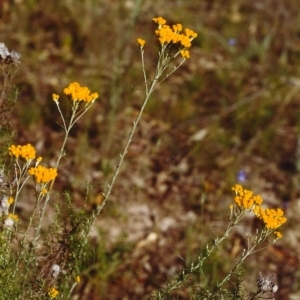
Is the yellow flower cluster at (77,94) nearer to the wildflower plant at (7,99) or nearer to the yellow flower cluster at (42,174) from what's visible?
the yellow flower cluster at (42,174)

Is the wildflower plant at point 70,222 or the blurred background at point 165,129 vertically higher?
the blurred background at point 165,129

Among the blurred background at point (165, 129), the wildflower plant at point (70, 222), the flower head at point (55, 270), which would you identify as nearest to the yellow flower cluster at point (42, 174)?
the wildflower plant at point (70, 222)

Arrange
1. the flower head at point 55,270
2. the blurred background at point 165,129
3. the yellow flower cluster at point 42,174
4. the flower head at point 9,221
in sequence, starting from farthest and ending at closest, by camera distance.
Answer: the blurred background at point 165,129, the flower head at point 55,270, the flower head at point 9,221, the yellow flower cluster at point 42,174

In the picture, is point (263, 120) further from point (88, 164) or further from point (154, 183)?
point (88, 164)

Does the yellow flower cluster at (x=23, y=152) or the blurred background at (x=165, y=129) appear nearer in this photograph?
the yellow flower cluster at (x=23, y=152)

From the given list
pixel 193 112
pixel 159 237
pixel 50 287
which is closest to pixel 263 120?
pixel 193 112

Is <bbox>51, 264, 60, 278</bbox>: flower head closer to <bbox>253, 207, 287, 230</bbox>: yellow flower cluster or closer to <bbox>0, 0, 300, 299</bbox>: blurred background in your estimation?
<bbox>253, 207, 287, 230</bbox>: yellow flower cluster

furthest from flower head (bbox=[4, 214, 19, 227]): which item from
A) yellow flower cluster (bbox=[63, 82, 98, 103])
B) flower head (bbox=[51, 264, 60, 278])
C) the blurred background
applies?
the blurred background

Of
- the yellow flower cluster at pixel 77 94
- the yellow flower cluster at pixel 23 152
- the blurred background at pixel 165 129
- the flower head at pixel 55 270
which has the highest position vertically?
the blurred background at pixel 165 129
